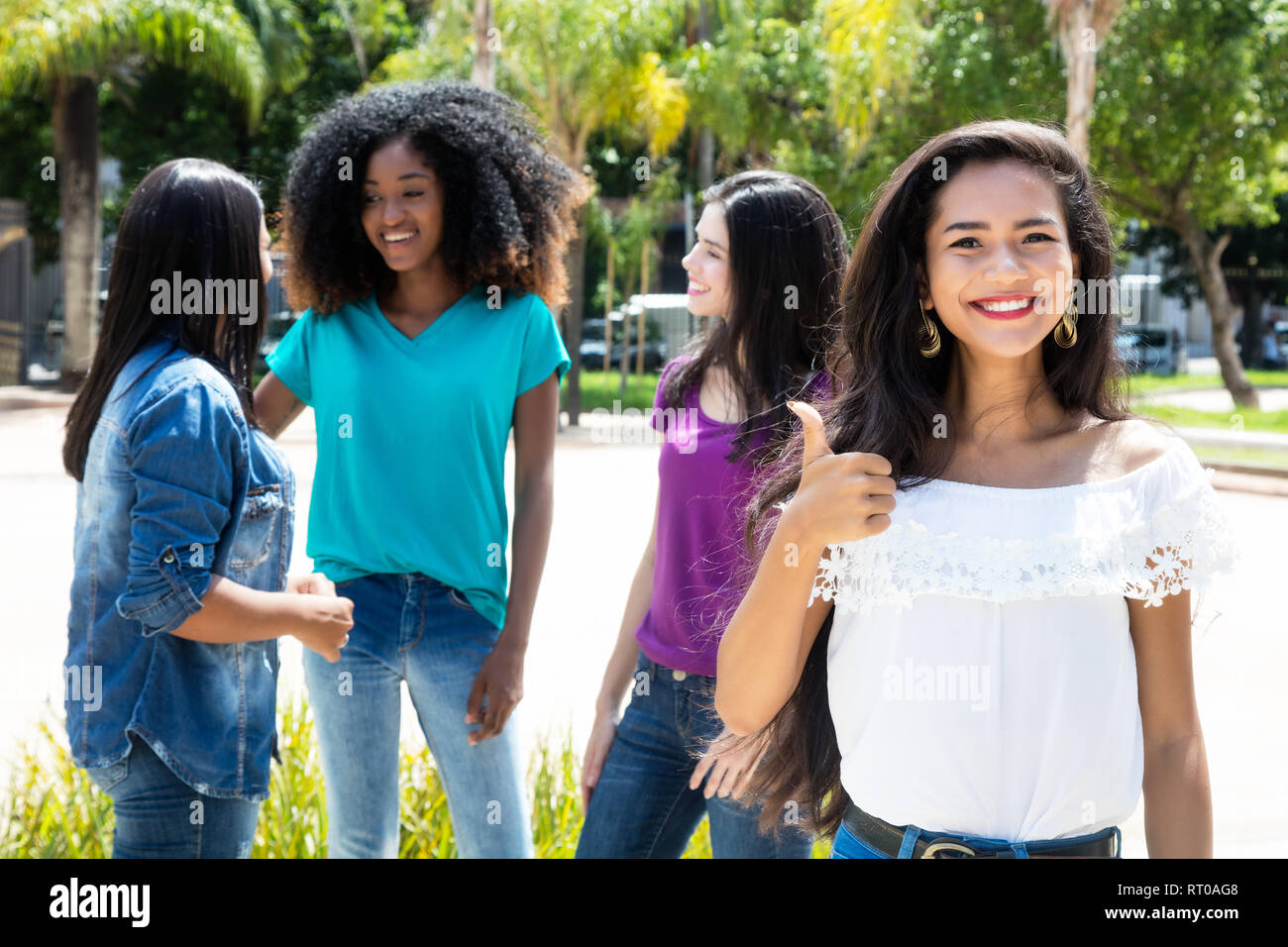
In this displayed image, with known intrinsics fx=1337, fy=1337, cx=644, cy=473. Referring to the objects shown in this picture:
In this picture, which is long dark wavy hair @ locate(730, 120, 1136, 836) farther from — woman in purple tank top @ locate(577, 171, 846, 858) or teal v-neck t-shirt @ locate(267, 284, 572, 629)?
teal v-neck t-shirt @ locate(267, 284, 572, 629)

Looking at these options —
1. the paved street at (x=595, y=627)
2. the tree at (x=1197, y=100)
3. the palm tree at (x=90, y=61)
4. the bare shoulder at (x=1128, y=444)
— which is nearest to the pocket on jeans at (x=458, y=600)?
the paved street at (x=595, y=627)

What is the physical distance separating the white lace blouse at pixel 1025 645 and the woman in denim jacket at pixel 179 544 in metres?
1.13

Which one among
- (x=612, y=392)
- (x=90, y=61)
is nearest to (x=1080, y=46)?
(x=612, y=392)

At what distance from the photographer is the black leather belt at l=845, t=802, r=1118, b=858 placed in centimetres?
170

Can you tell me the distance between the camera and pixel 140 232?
7.95 feet

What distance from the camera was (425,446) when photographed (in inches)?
107

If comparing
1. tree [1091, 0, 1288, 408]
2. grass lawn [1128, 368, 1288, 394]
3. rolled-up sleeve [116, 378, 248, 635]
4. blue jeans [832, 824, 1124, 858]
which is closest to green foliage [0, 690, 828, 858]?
rolled-up sleeve [116, 378, 248, 635]

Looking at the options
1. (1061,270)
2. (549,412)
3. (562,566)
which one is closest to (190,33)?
(562,566)

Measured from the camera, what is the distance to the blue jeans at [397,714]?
106 inches

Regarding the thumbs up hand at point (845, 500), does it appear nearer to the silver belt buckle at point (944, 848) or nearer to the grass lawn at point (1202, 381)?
the silver belt buckle at point (944, 848)

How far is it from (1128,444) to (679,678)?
1.05 m

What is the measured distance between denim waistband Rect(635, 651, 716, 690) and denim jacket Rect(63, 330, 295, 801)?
74 cm
